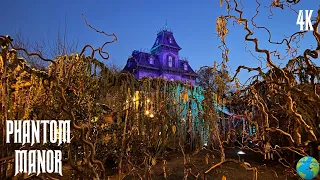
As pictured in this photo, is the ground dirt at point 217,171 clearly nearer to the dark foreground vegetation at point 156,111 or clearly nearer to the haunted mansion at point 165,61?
the dark foreground vegetation at point 156,111

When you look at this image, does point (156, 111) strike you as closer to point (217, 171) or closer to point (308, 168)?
point (217, 171)

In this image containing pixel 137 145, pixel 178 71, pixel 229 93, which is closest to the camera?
pixel 137 145

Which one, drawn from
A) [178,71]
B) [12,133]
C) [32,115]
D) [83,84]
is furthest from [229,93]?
[178,71]

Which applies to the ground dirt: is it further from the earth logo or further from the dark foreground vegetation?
the earth logo

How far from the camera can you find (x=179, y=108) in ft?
26.2

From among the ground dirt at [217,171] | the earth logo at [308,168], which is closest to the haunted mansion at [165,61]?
the ground dirt at [217,171]

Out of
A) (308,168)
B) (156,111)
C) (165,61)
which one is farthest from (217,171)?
(165,61)

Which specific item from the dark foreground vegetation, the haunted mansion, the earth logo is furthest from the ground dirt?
the haunted mansion

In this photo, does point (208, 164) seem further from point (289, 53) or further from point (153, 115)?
point (289, 53)

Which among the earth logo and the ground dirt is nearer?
the earth logo

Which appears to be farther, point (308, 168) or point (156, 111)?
point (156, 111)

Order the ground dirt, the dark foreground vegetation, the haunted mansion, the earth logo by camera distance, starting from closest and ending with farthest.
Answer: the earth logo, the dark foreground vegetation, the ground dirt, the haunted mansion

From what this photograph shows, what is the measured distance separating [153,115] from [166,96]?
40.1 inches

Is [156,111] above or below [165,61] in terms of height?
below
